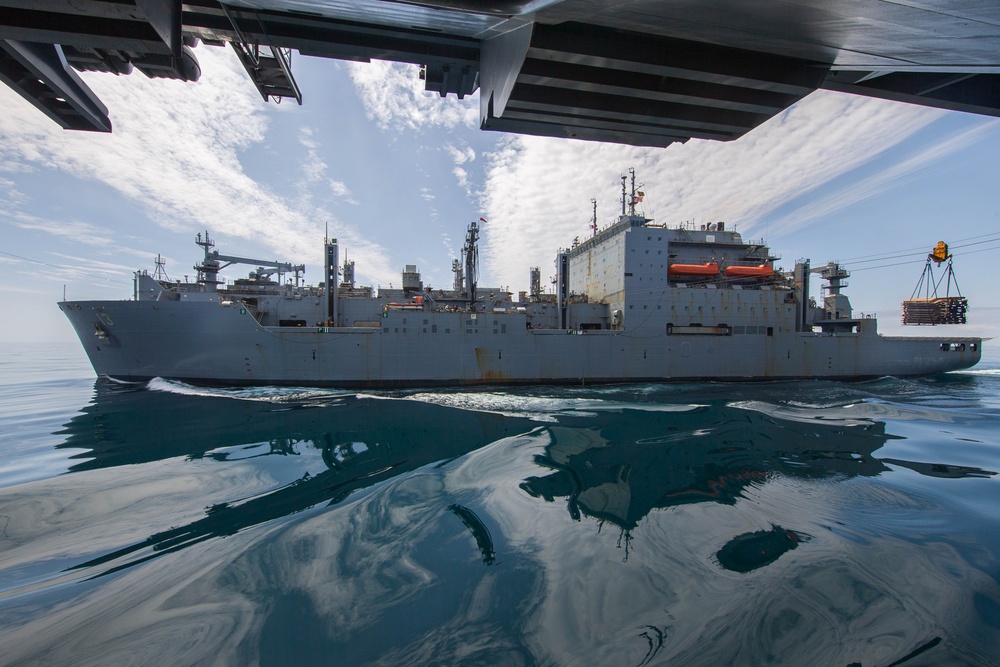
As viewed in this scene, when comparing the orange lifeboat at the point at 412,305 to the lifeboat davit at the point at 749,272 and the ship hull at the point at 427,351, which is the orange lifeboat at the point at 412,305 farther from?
the lifeboat davit at the point at 749,272

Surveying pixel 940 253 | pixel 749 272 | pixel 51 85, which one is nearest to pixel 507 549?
pixel 51 85

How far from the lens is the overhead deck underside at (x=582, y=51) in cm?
282

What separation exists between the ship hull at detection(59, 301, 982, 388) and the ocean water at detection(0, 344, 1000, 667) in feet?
28.0

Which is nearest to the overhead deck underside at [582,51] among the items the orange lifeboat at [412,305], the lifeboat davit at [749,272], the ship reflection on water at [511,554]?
the ship reflection on water at [511,554]

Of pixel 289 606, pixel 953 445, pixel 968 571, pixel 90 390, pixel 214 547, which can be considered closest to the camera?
pixel 289 606

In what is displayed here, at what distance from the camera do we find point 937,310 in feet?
72.0

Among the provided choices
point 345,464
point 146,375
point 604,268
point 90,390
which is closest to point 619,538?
point 345,464

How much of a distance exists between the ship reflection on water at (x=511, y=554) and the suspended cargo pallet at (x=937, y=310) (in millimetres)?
25476

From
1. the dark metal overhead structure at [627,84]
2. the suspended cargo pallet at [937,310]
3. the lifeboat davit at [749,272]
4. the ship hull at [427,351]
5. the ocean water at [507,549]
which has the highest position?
the lifeboat davit at [749,272]

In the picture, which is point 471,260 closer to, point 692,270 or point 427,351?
point 427,351

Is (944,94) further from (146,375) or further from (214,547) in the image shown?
(146,375)

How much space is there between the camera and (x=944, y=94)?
4371 millimetres

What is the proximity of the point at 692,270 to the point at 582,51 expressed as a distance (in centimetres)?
2014

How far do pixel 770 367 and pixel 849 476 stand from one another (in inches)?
702
